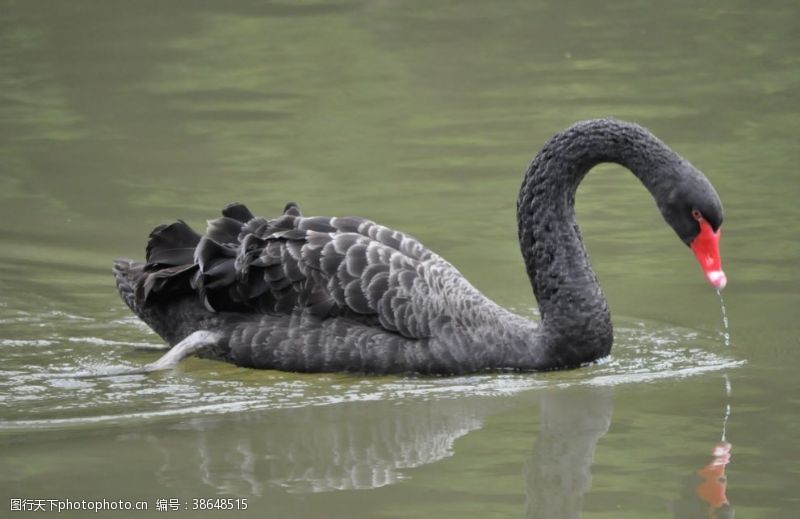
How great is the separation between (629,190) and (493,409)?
3.98 meters

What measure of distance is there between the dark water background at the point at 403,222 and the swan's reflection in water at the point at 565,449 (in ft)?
0.05

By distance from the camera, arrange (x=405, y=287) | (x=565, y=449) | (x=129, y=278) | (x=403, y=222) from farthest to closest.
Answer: (x=403, y=222) → (x=129, y=278) → (x=405, y=287) → (x=565, y=449)

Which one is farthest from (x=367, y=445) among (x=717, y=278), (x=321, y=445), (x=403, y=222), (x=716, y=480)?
(x=403, y=222)

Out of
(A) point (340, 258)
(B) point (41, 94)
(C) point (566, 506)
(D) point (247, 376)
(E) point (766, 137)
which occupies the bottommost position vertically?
(C) point (566, 506)

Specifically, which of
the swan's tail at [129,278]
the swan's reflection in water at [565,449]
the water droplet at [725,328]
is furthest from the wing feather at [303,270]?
the water droplet at [725,328]

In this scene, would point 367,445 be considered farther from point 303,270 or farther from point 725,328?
point 725,328

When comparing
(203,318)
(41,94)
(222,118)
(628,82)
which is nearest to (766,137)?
(628,82)

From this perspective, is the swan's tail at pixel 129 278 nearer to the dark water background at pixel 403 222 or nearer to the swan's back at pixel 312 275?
the swan's back at pixel 312 275

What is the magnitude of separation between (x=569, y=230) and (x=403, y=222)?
7.29 ft

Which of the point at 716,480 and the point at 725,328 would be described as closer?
the point at 716,480

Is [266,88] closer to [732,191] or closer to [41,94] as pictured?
[41,94]

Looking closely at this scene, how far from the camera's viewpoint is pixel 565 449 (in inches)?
219

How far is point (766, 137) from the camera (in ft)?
34.8

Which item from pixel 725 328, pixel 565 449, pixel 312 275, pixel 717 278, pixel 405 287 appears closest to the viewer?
pixel 565 449
